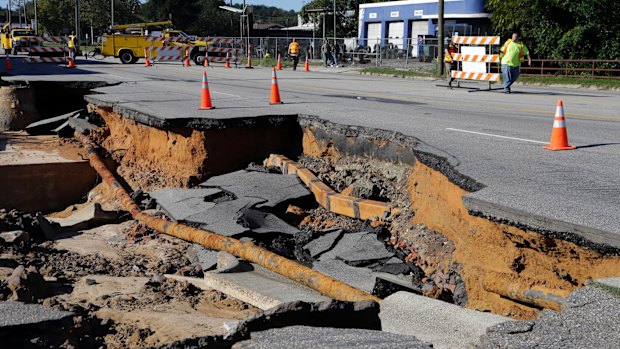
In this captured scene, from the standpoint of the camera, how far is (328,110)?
1311cm

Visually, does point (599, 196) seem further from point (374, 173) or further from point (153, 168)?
point (153, 168)

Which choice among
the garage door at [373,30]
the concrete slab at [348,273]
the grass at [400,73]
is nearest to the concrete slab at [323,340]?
the concrete slab at [348,273]

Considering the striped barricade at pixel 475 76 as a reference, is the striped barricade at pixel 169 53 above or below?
above

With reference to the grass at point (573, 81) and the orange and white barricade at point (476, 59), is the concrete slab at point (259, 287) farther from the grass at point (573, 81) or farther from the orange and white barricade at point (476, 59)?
the grass at point (573, 81)

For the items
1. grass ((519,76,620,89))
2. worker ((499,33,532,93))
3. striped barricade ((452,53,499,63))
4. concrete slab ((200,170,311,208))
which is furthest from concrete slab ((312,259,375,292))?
grass ((519,76,620,89))

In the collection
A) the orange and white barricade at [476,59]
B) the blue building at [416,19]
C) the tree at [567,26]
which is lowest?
the orange and white barricade at [476,59]

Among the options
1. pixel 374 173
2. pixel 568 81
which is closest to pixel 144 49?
pixel 568 81

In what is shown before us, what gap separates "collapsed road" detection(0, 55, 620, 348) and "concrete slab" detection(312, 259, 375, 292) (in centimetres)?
3

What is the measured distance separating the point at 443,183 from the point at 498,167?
64 cm

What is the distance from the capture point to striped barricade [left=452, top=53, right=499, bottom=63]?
22.1 m

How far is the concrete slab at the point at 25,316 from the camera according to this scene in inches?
197

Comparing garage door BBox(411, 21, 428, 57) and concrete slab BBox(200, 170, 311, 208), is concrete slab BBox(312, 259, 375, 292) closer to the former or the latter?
concrete slab BBox(200, 170, 311, 208)

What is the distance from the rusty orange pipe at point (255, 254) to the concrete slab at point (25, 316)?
2.29 metres

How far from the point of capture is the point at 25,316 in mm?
5141
